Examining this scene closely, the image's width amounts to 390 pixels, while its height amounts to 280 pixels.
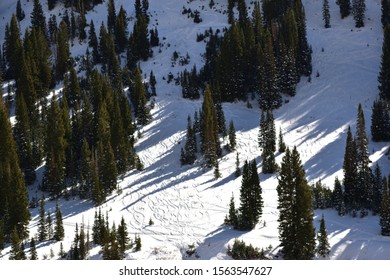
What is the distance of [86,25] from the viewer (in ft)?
349

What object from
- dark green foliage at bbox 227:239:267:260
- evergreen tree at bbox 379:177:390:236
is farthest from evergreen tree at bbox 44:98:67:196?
evergreen tree at bbox 379:177:390:236

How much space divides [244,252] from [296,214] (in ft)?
17.4

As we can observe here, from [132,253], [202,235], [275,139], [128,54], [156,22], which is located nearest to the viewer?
[132,253]

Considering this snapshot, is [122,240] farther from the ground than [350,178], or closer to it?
closer to it

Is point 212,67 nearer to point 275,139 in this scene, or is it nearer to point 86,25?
point 275,139

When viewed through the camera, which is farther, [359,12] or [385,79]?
[359,12]

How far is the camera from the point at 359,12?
91.6 meters

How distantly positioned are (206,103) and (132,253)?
25.8 m

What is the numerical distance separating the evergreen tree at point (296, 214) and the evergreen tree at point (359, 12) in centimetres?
6879

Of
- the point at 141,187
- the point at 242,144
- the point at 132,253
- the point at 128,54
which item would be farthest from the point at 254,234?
the point at 128,54

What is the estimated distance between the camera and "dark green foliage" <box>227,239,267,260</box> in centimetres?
3456

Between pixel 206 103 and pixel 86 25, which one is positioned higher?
pixel 86 25

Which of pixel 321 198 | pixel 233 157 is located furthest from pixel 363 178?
pixel 233 157

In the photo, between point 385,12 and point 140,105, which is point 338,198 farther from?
point 385,12
